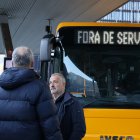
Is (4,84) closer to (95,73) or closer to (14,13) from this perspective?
(95,73)

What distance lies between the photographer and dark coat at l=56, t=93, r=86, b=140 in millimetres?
5074

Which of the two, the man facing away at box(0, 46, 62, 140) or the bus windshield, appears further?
the bus windshield

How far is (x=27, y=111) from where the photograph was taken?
400cm

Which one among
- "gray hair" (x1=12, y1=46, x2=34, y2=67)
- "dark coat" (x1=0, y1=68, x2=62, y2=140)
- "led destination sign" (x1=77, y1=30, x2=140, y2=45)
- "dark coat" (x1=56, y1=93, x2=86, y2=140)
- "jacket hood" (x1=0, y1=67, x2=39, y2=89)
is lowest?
"dark coat" (x1=56, y1=93, x2=86, y2=140)

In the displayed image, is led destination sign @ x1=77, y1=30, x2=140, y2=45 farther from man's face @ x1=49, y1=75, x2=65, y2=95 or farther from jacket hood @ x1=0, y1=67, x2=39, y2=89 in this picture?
jacket hood @ x1=0, y1=67, x2=39, y2=89

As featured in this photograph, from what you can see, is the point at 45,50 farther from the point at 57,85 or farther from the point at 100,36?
the point at 57,85

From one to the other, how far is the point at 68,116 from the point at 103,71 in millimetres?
2176

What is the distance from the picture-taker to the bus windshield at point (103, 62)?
7.11 metres

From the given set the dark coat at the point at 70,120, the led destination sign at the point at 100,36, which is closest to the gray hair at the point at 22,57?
the dark coat at the point at 70,120

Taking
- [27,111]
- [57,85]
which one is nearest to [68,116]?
[57,85]

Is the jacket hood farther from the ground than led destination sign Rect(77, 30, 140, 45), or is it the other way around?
led destination sign Rect(77, 30, 140, 45)

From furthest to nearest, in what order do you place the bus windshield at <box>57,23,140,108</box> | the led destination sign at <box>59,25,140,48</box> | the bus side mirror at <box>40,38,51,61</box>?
the led destination sign at <box>59,25,140,48</box>
the bus windshield at <box>57,23,140,108</box>
the bus side mirror at <box>40,38,51,61</box>

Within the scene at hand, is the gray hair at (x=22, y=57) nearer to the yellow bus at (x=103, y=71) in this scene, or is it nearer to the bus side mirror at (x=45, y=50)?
the bus side mirror at (x=45, y=50)

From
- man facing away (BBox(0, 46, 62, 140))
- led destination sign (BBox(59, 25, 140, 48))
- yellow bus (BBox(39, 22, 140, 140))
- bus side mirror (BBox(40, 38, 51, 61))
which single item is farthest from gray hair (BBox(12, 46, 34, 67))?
led destination sign (BBox(59, 25, 140, 48))
